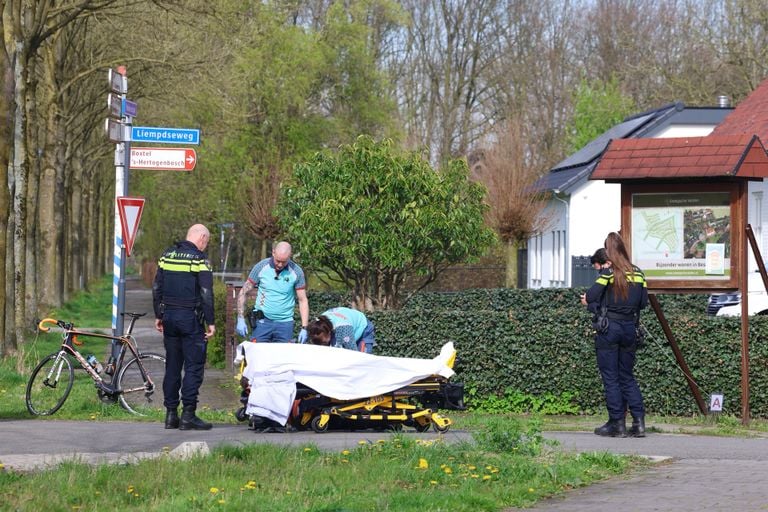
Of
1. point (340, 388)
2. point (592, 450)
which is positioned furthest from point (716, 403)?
point (340, 388)

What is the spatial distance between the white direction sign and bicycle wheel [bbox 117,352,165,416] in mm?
2187

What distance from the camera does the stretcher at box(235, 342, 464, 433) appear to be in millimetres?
11492

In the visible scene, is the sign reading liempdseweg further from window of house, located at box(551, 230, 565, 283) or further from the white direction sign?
window of house, located at box(551, 230, 565, 283)

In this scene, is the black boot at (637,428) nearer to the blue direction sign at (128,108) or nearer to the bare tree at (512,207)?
the blue direction sign at (128,108)

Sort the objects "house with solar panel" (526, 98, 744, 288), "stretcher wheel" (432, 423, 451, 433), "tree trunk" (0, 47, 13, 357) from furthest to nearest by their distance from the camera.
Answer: "house with solar panel" (526, 98, 744, 288) → "tree trunk" (0, 47, 13, 357) → "stretcher wheel" (432, 423, 451, 433)

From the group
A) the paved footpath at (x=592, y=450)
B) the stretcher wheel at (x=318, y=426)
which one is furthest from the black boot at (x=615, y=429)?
the stretcher wheel at (x=318, y=426)

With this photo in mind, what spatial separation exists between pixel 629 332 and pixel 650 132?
99.2 feet

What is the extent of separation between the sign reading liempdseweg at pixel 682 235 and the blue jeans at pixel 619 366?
1.68 metres

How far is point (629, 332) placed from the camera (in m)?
11.7

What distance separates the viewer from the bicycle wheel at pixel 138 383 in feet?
44.0

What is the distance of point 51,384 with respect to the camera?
1316cm

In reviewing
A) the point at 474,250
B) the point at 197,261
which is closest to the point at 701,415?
the point at 197,261

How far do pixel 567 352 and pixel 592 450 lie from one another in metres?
4.45

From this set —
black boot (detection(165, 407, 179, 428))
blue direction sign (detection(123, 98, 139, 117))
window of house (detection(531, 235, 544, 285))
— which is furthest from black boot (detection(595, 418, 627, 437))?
window of house (detection(531, 235, 544, 285))
